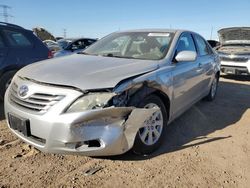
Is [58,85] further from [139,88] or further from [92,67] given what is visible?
[139,88]

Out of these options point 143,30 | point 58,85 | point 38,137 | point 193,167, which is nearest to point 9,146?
point 38,137

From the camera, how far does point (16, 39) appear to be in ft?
18.5

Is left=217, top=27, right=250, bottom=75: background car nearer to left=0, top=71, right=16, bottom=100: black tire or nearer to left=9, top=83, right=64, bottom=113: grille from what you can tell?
left=0, top=71, right=16, bottom=100: black tire

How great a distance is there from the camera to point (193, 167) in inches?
129

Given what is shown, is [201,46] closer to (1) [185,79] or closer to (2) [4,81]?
(1) [185,79]

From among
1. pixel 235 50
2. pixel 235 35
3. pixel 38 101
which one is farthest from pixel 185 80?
pixel 235 35

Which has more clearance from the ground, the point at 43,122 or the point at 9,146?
the point at 43,122

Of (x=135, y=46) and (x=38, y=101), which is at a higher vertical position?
(x=135, y=46)

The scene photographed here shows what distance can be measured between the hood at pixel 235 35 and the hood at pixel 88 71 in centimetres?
764

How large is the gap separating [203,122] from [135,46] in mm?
1796

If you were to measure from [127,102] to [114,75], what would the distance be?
34 cm

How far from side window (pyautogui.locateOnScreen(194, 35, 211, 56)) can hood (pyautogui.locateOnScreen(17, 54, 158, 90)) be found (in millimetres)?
1956

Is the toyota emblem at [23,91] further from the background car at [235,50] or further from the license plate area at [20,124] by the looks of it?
the background car at [235,50]

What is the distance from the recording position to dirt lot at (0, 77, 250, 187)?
292cm
